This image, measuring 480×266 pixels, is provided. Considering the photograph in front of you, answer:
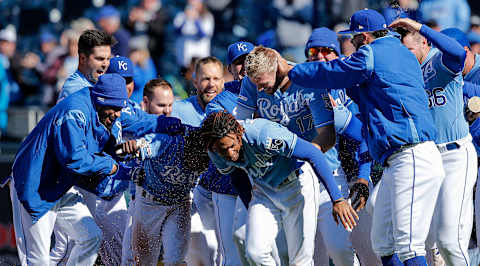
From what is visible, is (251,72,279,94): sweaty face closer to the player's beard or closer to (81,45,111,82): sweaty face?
the player's beard

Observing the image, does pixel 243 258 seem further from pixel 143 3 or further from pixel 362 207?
pixel 143 3

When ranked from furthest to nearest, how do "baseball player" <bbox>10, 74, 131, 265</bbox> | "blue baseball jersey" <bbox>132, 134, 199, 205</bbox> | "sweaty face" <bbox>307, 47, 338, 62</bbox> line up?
1. "sweaty face" <bbox>307, 47, 338, 62</bbox>
2. "blue baseball jersey" <bbox>132, 134, 199, 205</bbox>
3. "baseball player" <bbox>10, 74, 131, 265</bbox>

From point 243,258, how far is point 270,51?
64.8 inches

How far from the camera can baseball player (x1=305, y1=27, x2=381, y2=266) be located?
691cm

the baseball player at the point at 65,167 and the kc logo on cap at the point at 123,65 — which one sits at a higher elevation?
the kc logo on cap at the point at 123,65

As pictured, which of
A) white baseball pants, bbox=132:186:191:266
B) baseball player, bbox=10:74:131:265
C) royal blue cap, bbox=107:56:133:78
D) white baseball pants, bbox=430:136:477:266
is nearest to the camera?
white baseball pants, bbox=430:136:477:266

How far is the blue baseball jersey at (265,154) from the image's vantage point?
20.4 ft

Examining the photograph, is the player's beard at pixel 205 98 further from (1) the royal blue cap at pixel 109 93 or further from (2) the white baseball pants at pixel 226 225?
(1) the royal blue cap at pixel 109 93

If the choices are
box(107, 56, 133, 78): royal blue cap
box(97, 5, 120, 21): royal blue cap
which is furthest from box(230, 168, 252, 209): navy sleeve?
box(97, 5, 120, 21): royal blue cap

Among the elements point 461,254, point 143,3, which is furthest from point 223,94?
point 143,3

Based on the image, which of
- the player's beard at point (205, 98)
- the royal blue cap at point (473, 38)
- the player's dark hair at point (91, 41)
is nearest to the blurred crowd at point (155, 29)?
the royal blue cap at point (473, 38)

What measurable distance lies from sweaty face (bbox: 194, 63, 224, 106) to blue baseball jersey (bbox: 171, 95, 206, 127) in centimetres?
9

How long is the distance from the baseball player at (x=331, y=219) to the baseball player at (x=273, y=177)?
45 centimetres

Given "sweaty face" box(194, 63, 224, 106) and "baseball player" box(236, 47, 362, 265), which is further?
"sweaty face" box(194, 63, 224, 106)
